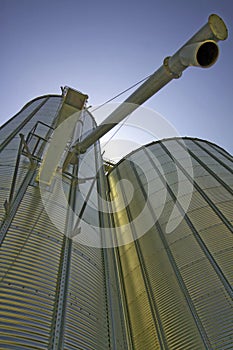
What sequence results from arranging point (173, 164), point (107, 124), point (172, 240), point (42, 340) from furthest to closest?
point (173, 164), point (172, 240), point (107, 124), point (42, 340)

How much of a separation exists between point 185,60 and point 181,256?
14.2ft

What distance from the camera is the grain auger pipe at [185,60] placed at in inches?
132

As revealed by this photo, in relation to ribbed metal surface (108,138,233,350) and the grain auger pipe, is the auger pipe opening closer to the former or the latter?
the grain auger pipe

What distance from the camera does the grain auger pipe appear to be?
11.0ft

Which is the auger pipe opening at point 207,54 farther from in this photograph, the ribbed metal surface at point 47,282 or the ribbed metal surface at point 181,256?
the ribbed metal surface at point 181,256

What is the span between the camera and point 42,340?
122 inches

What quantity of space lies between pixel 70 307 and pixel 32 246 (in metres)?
1.15

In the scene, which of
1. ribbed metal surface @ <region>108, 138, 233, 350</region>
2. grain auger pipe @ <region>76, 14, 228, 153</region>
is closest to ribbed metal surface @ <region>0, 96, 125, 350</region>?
ribbed metal surface @ <region>108, 138, 233, 350</region>

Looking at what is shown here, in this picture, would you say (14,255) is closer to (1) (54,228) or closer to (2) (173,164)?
(1) (54,228)

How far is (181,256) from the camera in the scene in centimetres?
630

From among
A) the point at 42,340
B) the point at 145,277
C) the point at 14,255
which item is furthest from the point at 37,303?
the point at 145,277

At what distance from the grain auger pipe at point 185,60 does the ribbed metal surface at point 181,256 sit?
3411mm

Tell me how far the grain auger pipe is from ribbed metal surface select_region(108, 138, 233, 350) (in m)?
3.41

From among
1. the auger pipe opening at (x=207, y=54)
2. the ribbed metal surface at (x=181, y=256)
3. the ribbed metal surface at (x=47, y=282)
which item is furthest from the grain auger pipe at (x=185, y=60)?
the ribbed metal surface at (x=181, y=256)
